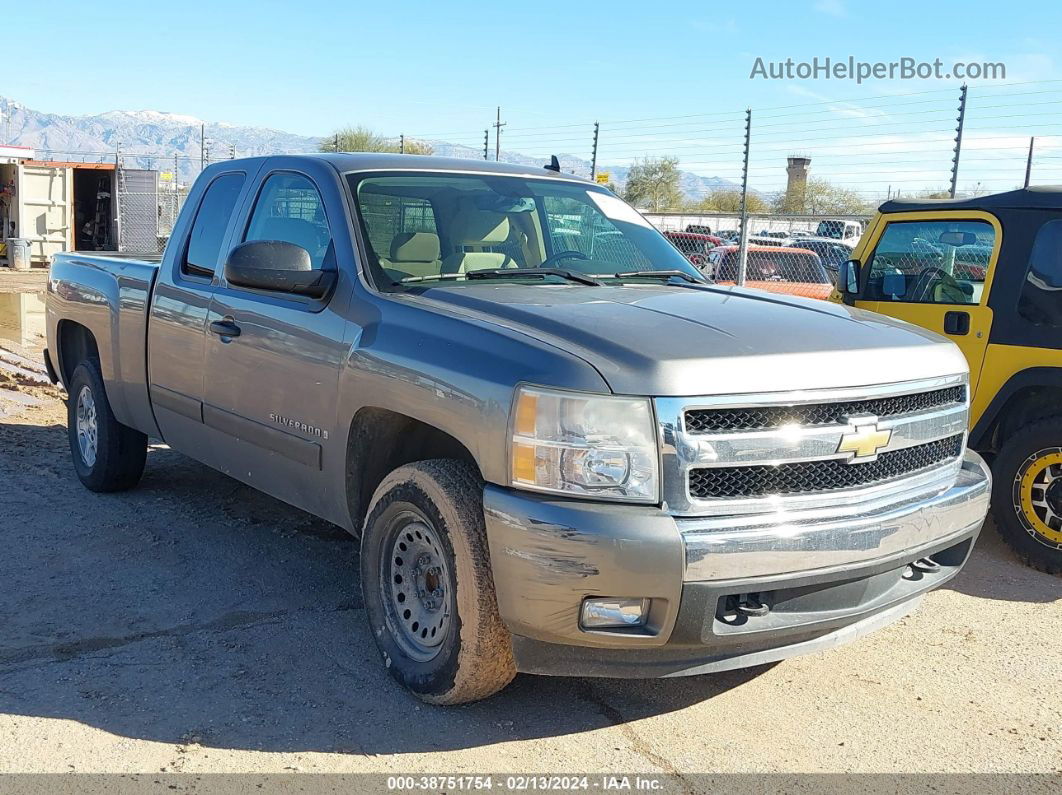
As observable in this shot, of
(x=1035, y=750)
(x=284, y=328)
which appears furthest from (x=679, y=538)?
(x=284, y=328)

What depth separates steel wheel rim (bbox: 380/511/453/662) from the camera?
363 cm

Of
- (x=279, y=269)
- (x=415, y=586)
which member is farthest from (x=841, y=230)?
(x=415, y=586)

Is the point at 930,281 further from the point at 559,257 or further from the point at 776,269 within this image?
the point at 776,269

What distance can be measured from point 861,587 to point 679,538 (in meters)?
0.79

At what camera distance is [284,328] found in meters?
4.33

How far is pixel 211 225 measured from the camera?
527cm

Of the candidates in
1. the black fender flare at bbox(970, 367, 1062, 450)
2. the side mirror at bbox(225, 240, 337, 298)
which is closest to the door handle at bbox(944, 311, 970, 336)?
the black fender flare at bbox(970, 367, 1062, 450)

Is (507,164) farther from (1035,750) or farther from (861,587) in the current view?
(1035,750)

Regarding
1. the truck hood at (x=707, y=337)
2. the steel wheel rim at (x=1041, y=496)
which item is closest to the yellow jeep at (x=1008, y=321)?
the steel wheel rim at (x=1041, y=496)

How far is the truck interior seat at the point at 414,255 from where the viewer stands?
165 inches

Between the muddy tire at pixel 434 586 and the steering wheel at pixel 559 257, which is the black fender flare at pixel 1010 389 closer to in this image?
the steering wheel at pixel 559 257

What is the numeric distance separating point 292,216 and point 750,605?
2675 millimetres

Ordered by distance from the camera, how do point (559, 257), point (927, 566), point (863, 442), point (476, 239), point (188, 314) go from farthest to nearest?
point (188, 314) < point (559, 257) < point (476, 239) < point (927, 566) < point (863, 442)

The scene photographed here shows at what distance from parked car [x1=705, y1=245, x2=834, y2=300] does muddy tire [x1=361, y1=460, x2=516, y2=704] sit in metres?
10.6
